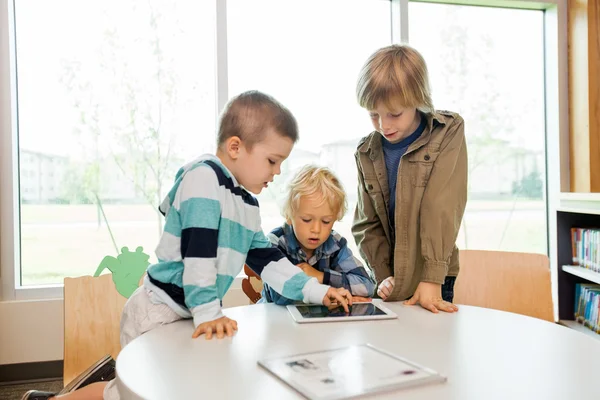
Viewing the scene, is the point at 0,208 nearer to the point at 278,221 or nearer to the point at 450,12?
the point at 278,221

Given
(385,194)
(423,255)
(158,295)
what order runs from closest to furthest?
(158,295) < (423,255) < (385,194)

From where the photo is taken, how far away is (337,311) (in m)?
1.28

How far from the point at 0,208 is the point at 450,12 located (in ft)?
10.1

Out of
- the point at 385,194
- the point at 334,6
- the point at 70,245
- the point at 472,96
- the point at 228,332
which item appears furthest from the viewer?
the point at 472,96

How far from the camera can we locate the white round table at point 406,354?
2.51 ft

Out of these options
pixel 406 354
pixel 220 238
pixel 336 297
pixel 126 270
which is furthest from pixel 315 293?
pixel 126 270

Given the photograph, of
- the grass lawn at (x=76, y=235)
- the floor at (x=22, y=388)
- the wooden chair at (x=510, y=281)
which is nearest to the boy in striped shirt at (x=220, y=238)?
the wooden chair at (x=510, y=281)

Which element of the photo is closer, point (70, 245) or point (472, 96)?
point (70, 245)

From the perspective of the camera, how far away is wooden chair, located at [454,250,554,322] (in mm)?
1798

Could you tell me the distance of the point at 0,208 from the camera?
2.88 metres

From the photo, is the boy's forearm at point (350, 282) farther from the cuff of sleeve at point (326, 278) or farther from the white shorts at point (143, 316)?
the white shorts at point (143, 316)

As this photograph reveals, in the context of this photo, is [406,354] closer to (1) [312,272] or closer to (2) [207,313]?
(2) [207,313]

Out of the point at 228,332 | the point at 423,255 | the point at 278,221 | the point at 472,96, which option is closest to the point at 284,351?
the point at 228,332

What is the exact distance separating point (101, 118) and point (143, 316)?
2.07 metres
